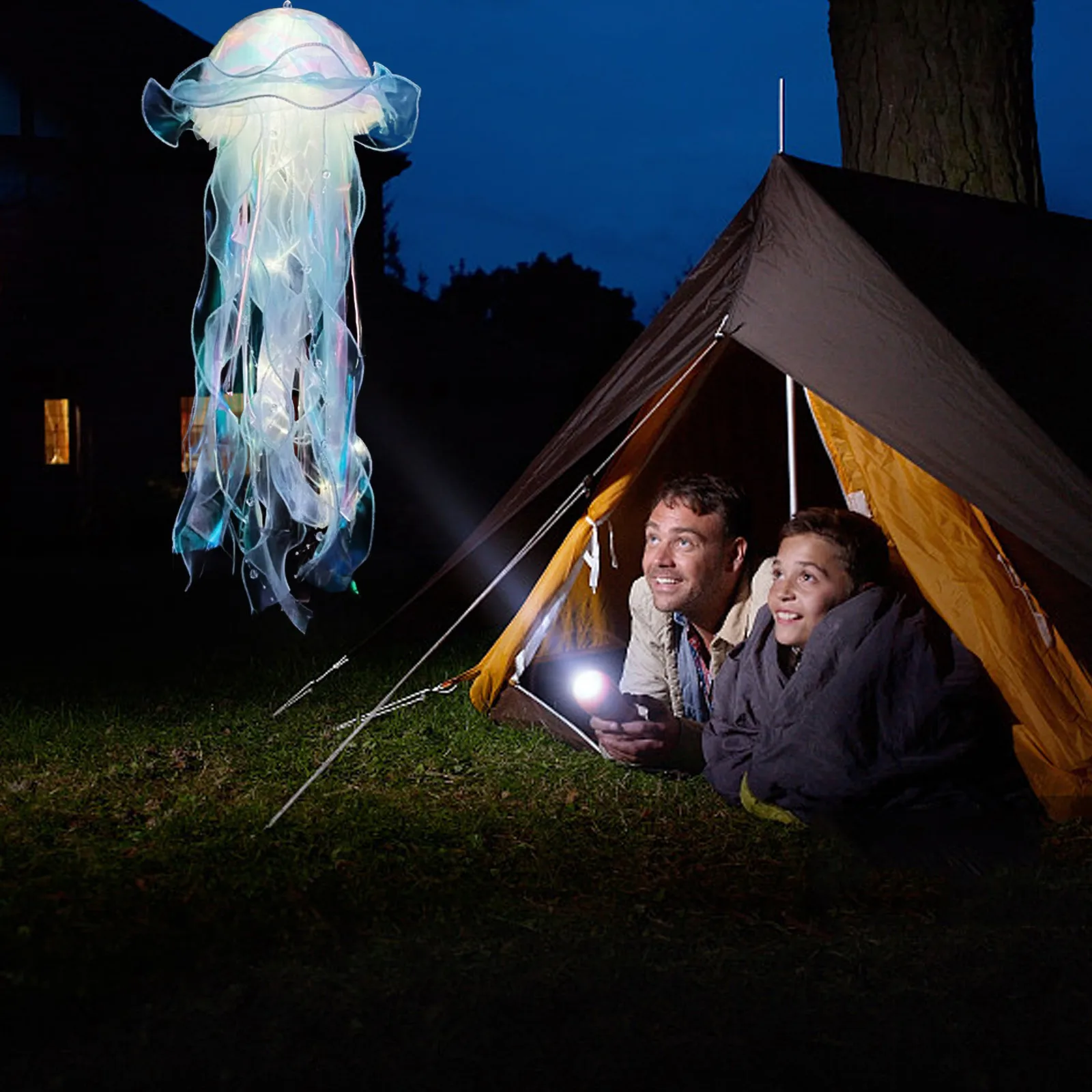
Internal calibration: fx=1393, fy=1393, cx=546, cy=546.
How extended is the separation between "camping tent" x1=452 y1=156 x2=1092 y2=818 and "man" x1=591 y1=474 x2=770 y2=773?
316mm

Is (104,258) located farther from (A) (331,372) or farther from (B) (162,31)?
(A) (331,372)

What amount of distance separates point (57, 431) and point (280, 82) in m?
12.0

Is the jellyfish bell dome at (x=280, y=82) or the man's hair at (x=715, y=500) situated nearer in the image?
the man's hair at (x=715, y=500)

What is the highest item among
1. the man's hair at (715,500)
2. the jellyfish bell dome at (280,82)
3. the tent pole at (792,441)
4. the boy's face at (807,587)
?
the jellyfish bell dome at (280,82)

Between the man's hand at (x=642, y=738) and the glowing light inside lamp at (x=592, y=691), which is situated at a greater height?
the glowing light inside lamp at (x=592, y=691)

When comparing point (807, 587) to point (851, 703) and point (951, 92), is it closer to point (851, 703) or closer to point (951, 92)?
point (851, 703)

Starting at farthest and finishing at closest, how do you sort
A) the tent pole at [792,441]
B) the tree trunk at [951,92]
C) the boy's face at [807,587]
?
the tree trunk at [951,92] → the tent pole at [792,441] → the boy's face at [807,587]

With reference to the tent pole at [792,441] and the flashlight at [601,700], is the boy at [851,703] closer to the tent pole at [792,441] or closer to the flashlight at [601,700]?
the flashlight at [601,700]

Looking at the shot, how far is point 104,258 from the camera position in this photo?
16.7 metres

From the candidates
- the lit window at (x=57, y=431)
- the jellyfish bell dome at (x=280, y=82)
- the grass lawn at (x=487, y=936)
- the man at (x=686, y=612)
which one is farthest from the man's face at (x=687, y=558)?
the lit window at (x=57, y=431)

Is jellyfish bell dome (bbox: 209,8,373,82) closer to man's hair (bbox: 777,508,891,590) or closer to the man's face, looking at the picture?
the man's face

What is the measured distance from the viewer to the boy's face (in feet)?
14.2

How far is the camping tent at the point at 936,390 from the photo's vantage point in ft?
12.2

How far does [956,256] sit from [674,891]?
2.14 metres
